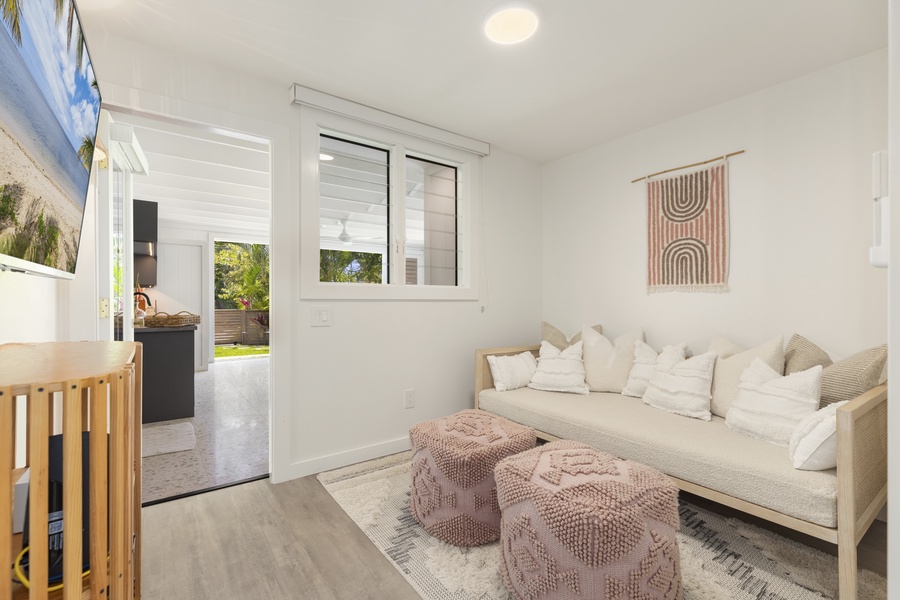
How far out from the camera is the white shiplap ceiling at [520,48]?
1.88m

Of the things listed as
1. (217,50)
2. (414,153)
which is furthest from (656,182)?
(217,50)

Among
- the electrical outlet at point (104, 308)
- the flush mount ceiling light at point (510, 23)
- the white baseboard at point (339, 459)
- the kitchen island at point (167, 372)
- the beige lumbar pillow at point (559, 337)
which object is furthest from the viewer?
the kitchen island at point (167, 372)

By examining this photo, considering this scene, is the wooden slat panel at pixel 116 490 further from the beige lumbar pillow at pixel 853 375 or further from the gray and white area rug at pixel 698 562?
the beige lumbar pillow at pixel 853 375

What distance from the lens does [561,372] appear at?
120 inches

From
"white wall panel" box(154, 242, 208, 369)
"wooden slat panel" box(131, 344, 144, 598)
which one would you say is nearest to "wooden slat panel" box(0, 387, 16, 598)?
"wooden slat panel" box(131, 344, 144, 598)

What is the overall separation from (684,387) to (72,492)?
2633 millimetres

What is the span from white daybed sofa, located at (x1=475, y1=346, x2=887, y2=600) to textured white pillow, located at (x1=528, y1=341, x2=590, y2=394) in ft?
1.06

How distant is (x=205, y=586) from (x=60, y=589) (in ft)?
3.63

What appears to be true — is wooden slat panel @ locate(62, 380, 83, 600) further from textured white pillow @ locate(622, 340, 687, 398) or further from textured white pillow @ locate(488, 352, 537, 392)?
textured white pillow @ locate(622, 340, 687, 398)

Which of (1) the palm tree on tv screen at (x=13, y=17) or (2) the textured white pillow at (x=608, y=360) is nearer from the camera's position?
(1) the palm tree on tv screen at (x=13, y=17)

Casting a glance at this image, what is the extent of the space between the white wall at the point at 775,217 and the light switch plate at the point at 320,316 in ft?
6.83

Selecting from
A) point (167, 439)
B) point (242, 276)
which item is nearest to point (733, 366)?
point (167, 439)

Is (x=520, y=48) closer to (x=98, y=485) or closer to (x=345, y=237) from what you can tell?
(x=345, y=237)

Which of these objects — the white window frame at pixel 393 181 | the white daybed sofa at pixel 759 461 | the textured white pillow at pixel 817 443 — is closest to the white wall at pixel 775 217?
the white daybed sofa at pixel 759 461
